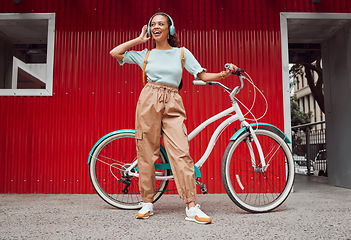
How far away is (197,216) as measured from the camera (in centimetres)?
220

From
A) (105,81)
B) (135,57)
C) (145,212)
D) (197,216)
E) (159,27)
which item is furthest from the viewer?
(105,81)

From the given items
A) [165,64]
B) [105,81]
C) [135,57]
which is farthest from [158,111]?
[105,81]

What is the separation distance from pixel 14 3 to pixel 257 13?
327 centimetres

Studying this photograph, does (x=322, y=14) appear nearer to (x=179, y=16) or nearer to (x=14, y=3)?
(x=179, y=16)

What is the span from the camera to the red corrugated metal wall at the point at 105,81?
377 centimetres

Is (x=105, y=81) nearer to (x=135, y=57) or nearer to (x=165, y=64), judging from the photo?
(x=135, y=57)

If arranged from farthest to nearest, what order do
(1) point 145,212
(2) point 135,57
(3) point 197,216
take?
(2) point 135,57 < (1) point 145,212 < (3) point 197,216

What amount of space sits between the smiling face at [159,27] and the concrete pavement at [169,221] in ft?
A: 4.87

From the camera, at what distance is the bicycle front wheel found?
8.22 feet

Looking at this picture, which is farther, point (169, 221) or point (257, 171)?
point (257, 171)

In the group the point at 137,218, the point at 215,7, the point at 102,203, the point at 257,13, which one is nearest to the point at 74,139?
the point at 102,203

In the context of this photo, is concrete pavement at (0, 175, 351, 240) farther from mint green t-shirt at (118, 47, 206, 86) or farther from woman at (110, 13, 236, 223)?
mint green t-shirt at (118, 47, 206, 86)

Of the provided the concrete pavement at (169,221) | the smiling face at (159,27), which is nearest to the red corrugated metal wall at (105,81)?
the concrete pavement at (169,221)

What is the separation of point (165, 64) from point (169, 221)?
1.25 m
